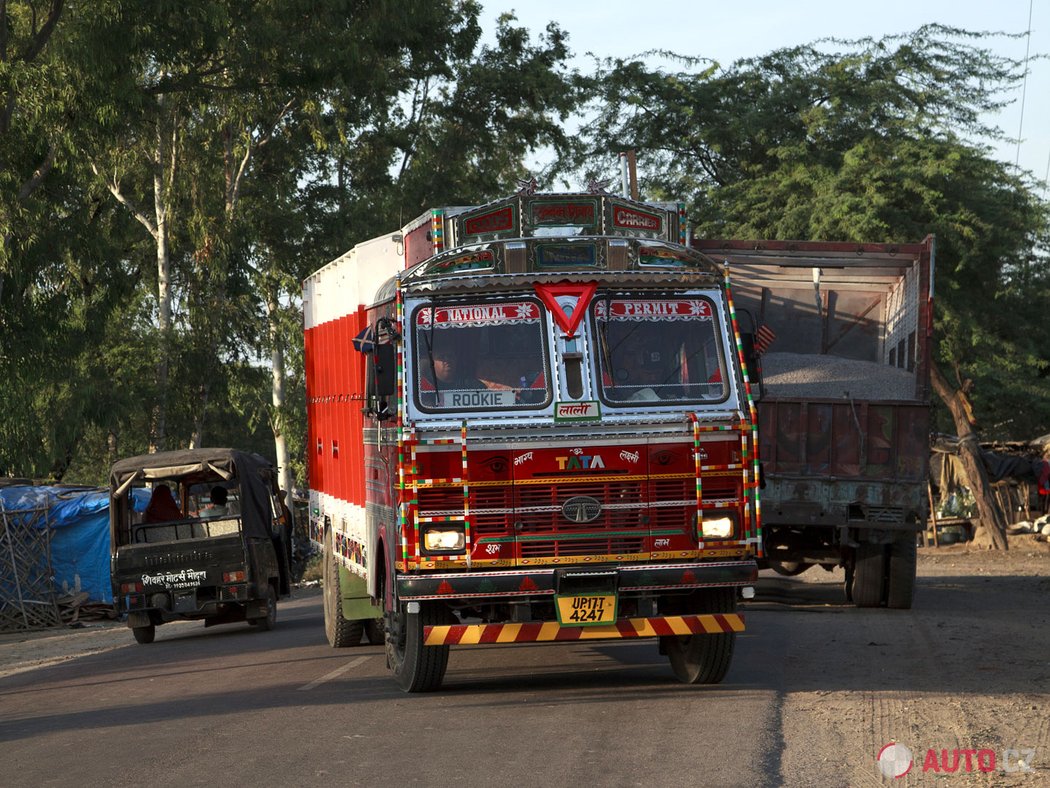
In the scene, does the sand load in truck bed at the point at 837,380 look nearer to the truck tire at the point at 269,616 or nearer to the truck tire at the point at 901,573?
the truck tire at the point at 901,573

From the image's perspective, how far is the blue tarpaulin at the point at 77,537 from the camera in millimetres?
26641

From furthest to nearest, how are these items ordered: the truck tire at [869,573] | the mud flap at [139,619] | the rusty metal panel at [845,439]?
the mud flap at [139,619] < the truck tire at [869,573] < the rusty metal panel at [845,439]

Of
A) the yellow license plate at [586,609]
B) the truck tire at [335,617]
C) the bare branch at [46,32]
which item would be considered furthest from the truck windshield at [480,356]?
the bare branch at [46,32]

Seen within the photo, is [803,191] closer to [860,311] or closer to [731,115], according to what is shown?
[731,115]

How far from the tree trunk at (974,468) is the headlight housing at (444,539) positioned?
2363cm

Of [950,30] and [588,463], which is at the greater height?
[950,30]

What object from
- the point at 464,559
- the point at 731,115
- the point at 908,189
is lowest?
the point at 464,559

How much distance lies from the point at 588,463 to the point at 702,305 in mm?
1487

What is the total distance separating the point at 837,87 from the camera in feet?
116

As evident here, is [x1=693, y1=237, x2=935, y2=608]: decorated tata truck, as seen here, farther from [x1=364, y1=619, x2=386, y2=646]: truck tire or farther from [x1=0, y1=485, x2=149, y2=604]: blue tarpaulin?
[x1=0, y1=485, x2=149, y2=604]: blue tarpaulin

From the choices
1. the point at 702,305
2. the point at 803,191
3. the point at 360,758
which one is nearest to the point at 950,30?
the point at 803,191

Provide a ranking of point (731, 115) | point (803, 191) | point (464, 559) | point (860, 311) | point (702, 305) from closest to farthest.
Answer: point (464, 559) < point (702, 305) < point (860, 311) < point (803, 191) < point (731, 115)

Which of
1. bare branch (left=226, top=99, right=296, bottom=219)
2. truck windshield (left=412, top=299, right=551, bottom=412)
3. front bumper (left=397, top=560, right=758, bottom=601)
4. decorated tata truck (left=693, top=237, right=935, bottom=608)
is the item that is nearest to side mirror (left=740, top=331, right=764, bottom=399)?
front bumper (left=397, top=560, right=758, bottom=601)

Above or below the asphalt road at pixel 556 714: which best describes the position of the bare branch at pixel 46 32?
above
